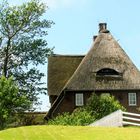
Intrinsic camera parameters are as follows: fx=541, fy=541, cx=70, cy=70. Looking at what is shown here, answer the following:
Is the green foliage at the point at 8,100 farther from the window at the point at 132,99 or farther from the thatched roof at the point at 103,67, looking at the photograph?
the window at the point at 132,99

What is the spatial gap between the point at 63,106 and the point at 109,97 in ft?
19.4

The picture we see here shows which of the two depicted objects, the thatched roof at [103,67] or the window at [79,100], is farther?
the window at [79,100]

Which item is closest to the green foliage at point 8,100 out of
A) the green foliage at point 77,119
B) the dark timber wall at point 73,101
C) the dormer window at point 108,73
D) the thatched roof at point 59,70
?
the dark timber wall at point 73,101

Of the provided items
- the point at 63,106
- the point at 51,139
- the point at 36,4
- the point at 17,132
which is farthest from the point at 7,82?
the point at 51,139

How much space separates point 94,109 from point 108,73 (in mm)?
6383

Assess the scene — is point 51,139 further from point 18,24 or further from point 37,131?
point 18,24

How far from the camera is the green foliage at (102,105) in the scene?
176 ft

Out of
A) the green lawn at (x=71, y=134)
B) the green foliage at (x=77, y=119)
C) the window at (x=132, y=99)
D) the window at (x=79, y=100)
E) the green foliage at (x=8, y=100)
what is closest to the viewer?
the green lawn at (x=71, y=134)

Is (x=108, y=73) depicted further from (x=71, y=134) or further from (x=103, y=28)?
(x=71, y=134)

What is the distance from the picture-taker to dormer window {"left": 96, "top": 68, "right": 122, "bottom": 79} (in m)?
58.9

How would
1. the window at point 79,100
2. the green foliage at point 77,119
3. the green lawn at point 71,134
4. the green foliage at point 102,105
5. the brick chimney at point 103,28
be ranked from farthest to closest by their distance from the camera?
the brick chimney at point 103,28, the window at point 79,100, the green foliage at point 102,105, the green foliage at point 77,119, the green lawn at point 71,134

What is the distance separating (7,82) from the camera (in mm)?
56031

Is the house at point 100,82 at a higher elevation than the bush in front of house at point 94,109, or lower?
higher

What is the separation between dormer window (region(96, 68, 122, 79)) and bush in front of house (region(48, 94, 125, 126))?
3.33m
